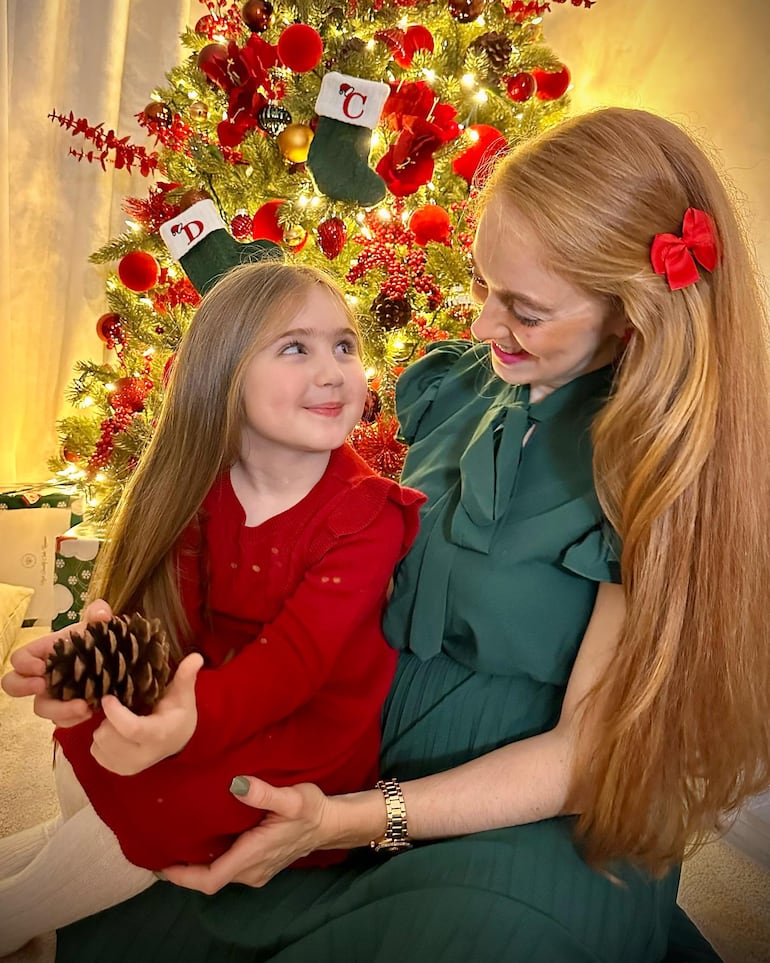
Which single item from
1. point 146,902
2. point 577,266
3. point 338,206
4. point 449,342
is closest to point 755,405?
point 577,266

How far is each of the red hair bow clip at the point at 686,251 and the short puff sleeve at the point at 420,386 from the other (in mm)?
447

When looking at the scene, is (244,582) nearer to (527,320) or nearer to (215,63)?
(527,320)

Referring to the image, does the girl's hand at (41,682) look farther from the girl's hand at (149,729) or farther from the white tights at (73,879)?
the white tights at (73,879)

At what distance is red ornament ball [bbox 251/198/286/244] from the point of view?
1.84 m

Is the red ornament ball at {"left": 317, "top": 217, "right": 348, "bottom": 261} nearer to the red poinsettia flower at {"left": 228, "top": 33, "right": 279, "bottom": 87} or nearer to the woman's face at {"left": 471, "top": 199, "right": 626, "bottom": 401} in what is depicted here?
the red poinsettia flower at {"left": 228, "top": 33, "right": 279, "bottom": 87}

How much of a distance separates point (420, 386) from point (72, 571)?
1.25m

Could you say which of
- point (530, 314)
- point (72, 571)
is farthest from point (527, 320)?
point (72, 571)

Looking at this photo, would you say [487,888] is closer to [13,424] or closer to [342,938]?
[342,938]

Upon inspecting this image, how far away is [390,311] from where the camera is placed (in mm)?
1975

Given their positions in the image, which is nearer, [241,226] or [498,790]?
[498,790]

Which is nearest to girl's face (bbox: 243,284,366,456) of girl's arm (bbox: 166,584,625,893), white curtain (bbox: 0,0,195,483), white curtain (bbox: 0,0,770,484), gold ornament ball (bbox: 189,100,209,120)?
girl's arm (bbox: 166,584,625,893)

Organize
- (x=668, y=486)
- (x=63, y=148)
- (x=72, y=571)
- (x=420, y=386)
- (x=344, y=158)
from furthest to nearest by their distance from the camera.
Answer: (x=63, y=148) < (x=72, y=571) < (x=344, y=158) < (x=420, y=386) < (x=668, y=486)

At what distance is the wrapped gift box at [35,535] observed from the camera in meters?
2.52

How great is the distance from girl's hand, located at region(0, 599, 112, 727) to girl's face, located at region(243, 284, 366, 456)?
1.01 ft
